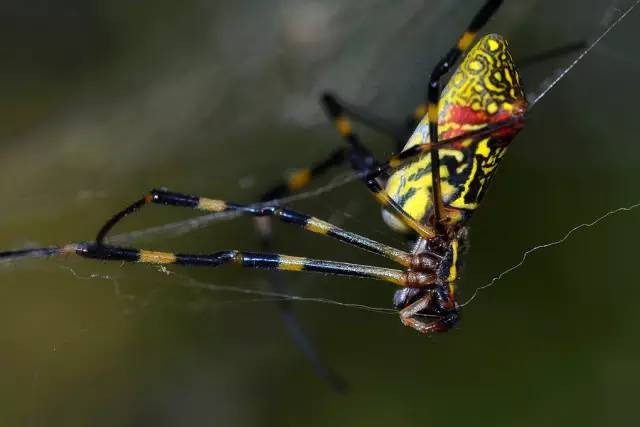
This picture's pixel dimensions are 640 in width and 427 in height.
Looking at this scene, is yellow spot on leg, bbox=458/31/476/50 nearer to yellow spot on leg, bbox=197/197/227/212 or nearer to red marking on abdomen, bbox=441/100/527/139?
red marking on abdomen, bbox=441/100/527/139

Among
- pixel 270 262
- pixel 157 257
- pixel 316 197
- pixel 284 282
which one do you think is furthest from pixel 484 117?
pixel 316 197

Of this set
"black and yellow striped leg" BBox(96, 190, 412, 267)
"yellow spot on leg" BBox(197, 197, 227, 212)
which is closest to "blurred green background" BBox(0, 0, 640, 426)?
"black and yellow striped leg" BBox(96, 190, 412, 267)

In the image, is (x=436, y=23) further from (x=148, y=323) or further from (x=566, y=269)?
(x=148, y=323)

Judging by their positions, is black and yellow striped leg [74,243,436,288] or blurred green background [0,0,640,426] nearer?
black and yellow striped leg [74,243,436,288]

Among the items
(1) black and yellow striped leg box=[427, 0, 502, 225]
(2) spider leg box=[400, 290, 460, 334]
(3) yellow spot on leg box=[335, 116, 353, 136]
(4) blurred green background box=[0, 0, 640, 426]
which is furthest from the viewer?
(4) blurred green background box=[0, 0, 640, 426]

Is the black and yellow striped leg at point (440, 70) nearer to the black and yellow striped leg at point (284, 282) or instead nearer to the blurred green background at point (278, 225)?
the black and yellow striped leg at point (284, 282)

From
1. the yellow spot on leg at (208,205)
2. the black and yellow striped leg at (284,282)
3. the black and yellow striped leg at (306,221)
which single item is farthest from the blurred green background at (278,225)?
the yellow spot on leg at (208,205)

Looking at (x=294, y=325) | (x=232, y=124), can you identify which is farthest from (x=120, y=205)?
(x=294, y=325)

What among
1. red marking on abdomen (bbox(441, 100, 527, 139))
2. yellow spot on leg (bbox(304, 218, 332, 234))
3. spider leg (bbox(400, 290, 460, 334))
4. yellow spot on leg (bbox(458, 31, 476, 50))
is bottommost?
spider leg (bbox(400, 290, 460, 334))
